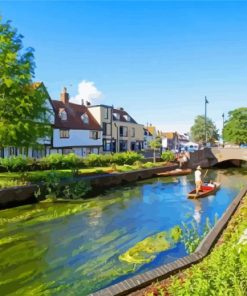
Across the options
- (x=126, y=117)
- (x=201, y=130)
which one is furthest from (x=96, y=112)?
(x=201, y=130)

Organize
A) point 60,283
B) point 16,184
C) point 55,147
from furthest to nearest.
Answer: point 55,147, point 16,184, point 60,283

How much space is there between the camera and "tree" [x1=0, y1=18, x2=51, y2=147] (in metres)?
25.5

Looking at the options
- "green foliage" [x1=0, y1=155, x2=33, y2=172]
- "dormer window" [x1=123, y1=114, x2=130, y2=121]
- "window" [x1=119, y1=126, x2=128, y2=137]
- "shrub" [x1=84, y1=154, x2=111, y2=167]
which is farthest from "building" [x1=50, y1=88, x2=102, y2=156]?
"green foliage" [x1=0, y1=155, x2=33, y2=172]

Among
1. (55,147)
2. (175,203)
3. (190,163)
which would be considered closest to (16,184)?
(175,203)

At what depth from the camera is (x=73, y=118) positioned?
55625 millimetres

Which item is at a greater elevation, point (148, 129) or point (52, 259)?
point (148, 129)

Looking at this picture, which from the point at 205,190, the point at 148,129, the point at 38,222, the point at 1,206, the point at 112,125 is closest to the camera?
the point at 38,222

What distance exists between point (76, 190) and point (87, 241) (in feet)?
43.7

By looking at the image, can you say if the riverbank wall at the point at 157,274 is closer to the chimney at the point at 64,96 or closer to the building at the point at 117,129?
the chimney at the point at 64,96

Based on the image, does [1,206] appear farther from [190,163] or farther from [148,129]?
[148,129]

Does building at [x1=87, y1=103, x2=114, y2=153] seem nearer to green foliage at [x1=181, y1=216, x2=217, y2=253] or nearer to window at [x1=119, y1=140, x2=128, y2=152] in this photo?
window at [x1=119, y1=140, x2=128, y2=152]

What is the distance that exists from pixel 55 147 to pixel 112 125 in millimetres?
21610

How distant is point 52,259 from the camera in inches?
548

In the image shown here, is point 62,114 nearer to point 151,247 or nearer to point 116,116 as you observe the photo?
point 116,116
